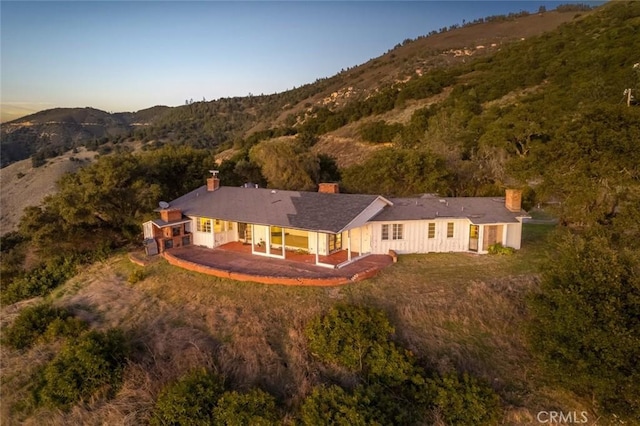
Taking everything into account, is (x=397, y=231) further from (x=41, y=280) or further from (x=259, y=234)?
(x=41, y=280)

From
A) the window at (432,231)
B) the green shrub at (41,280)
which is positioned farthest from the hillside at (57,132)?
the window at (432,231)

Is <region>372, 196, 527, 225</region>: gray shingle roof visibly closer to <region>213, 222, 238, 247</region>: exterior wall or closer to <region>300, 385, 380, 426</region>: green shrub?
<region>213, 222, 238, 247</region>: exterior wall

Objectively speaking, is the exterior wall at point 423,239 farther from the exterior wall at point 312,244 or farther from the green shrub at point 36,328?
the green shrub at point 36,328

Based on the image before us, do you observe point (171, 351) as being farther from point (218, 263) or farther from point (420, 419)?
point (420, 419)

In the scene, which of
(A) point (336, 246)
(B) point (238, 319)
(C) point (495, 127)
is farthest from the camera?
(C) point (495, 127)

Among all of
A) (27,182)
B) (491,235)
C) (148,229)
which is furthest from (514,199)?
(27,182)

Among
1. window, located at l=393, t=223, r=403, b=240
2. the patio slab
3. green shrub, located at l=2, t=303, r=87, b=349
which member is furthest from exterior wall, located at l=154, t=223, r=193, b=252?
window, located at l=393, t=223, r=403, b=240

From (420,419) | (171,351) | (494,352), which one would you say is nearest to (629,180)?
(494,352)
